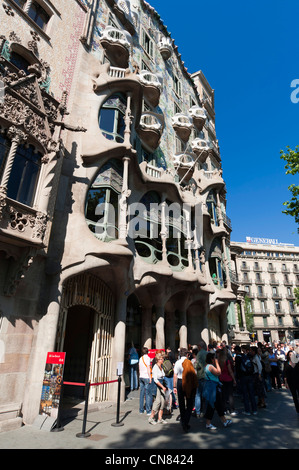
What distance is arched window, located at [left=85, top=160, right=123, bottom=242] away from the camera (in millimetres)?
11430

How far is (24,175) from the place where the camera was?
28.3 ft

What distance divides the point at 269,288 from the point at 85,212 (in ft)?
186

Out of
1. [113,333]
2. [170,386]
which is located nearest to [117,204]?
[113,333]

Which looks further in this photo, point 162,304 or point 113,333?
point 162,304

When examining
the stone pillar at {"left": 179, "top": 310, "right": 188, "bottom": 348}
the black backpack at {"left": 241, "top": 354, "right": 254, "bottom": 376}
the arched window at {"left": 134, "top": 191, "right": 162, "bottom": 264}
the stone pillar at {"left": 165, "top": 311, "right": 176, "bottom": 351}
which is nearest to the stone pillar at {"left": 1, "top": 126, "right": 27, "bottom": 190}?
the arched window at {"left": 134, "top": 191, "right": 162, "bottom": 264}

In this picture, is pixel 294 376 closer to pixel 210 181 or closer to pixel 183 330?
pixel 183 330

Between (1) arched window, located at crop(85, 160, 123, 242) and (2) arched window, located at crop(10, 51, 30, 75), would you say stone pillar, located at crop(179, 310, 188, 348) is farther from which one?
(2) arched window, located at crop(10, 51, 30, 75)

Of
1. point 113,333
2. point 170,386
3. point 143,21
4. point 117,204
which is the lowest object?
point 170,386

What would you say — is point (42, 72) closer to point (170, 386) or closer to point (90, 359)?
point (90, 359)

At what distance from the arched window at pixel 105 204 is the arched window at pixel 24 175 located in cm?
284

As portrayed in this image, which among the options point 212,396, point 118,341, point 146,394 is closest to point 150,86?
point 118,341

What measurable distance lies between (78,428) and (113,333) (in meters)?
5.02

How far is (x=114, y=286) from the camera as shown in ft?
40.3

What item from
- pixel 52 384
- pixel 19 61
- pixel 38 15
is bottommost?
pixel 52 384
